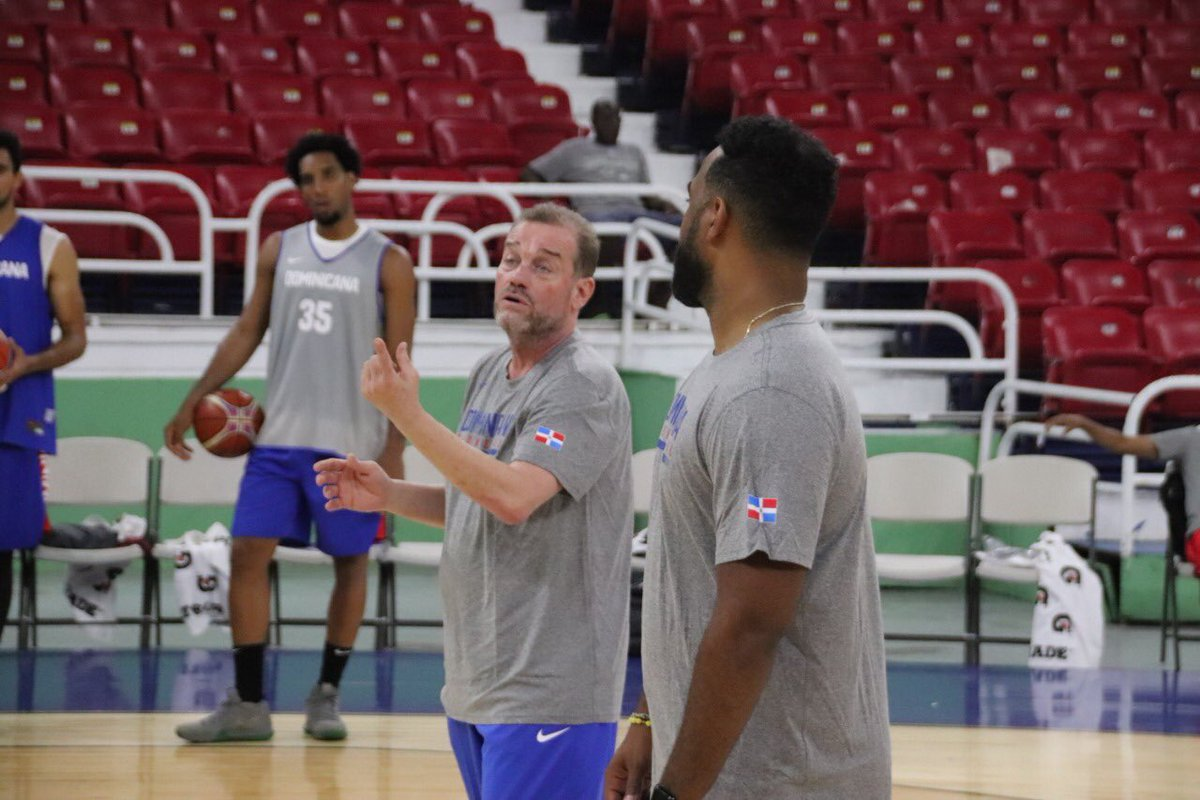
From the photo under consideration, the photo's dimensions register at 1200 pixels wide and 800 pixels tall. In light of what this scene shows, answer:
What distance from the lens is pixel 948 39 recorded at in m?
13.2

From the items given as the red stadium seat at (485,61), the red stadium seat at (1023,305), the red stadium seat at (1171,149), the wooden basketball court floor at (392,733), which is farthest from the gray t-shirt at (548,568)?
the red stadium seat at (1171,149)

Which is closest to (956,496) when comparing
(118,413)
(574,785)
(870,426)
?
(870,426)

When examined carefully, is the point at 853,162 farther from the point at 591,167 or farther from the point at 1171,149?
the point at 1171,149

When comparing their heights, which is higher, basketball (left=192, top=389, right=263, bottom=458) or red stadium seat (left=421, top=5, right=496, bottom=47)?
red stadium seat (left=421, top=5, right=496, bottom=47)

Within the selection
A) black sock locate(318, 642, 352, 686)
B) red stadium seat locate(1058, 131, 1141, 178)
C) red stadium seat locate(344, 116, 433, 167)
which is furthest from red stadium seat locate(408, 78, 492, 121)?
black sock locate(318, 642, 352, 686)

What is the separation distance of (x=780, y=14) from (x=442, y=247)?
481 cm

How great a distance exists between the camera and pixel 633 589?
696 centimetres

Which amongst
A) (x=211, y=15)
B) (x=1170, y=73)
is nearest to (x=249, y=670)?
(x=211, y=15)

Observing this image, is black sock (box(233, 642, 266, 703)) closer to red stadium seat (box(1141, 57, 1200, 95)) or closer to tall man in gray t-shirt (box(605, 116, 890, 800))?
tall man in gray t-shirt (box(605, 116, 890, 800))

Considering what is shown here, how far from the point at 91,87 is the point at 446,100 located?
7.64 ft

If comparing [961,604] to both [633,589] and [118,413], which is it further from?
[118,413]

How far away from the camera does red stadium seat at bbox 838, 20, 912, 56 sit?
13.0 m

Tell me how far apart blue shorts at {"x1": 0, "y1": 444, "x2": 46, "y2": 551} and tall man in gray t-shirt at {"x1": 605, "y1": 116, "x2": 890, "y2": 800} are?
3775 mm

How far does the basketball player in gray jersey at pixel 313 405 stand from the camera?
524 centimetres
